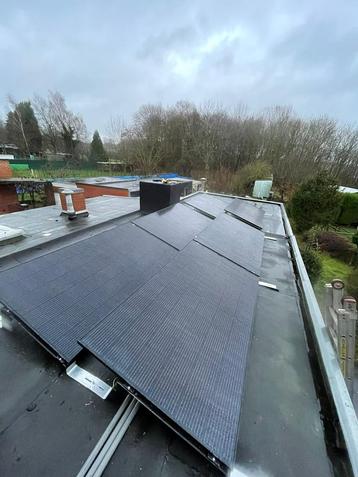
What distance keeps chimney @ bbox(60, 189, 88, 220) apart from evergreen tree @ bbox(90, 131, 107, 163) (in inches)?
1364

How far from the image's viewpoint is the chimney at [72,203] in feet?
21.7

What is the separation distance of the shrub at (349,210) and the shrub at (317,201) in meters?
5.03

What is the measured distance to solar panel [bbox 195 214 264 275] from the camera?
12.4 ft

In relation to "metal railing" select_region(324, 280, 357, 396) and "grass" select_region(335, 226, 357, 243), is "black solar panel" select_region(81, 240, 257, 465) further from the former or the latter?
"grass" select_region(335, 226, 357, 243)

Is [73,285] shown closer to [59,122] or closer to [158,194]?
[158,194]

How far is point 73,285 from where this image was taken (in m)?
2.32

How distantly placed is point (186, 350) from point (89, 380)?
2.80 feet

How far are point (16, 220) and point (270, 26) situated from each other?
14798 mm

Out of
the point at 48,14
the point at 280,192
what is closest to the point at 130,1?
the point at 48,14

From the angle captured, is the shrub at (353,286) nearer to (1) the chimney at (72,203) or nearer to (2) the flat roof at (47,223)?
(2) the flat roof at (47,223)

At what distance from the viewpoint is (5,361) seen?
188cm

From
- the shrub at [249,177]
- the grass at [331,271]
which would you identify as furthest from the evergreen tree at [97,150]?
the grass at [331,271]

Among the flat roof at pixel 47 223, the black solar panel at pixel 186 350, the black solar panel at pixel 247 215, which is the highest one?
the black solar panel at pixel 186 350

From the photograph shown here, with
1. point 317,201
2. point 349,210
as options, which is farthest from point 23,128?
point 349,210
